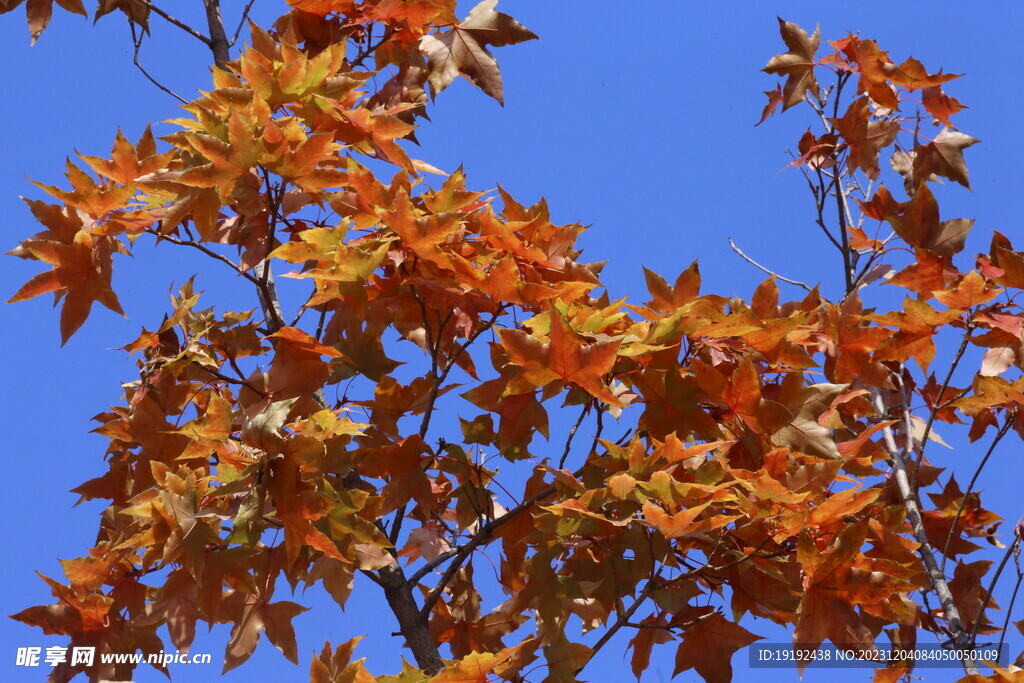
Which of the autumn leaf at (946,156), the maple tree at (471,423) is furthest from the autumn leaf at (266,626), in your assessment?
the autumn leaf at (946,156)

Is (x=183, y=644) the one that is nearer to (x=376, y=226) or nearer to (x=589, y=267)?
(x=376, y=226)

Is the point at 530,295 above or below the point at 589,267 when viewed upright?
below

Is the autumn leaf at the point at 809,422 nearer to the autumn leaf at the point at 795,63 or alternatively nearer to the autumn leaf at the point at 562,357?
the autumn leaf at the point at 562,357

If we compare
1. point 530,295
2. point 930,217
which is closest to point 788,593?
point 530,295

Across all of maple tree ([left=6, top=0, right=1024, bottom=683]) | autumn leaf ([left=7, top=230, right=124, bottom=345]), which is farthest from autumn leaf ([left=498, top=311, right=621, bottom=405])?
autumn leaf ([left=7, top=230, right=124, bottom=345])

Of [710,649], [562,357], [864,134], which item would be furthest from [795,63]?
[710,649]

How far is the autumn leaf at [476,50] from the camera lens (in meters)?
2.27

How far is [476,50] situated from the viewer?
7.48 feet

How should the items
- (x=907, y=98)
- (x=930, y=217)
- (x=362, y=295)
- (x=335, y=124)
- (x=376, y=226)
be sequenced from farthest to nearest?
(x=907, y=98) → (x=930, y=217) → (x=335, y=124) → (x=376, y=226) → (x=362, y=295)

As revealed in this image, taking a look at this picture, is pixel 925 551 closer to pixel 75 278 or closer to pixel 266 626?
pixel 266 626

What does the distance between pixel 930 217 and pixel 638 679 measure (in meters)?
1.12

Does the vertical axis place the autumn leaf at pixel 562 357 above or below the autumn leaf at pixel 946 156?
below

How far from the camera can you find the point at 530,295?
1.71 m

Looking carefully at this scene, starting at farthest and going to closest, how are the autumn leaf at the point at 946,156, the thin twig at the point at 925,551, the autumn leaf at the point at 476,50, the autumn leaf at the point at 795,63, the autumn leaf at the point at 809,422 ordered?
the autumn leaf at the point at 795,63 → the autumn leaf at the point at 946,156 → the autumn leaf at the point at 476,50 → the thin twig at the point at 925,551 → the autumn leaf at the point at 809,422
